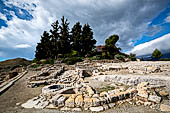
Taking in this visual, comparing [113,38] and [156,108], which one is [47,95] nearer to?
[156,108]

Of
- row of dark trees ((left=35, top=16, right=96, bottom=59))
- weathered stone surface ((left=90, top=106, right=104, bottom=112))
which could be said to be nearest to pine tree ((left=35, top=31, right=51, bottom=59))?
row of dark trees ((left=35, top=16, right=96, bottom=59))

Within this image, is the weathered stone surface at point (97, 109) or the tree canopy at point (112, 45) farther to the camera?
the tree canopy at point (112, 45)

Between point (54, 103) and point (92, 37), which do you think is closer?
point (54, 103)

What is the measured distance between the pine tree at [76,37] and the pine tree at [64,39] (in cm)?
172

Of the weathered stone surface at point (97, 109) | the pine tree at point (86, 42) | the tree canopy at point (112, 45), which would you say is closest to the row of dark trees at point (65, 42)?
the pine tree at point (86, 42)

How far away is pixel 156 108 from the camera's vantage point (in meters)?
2.91

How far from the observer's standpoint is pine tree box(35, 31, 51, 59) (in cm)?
2688

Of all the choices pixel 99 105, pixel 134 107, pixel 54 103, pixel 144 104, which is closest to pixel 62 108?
pixel 54 103

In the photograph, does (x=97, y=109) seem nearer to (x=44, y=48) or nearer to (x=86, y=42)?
(x=86, y=42)

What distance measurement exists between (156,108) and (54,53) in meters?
26.1

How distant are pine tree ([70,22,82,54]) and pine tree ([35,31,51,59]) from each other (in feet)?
26.3

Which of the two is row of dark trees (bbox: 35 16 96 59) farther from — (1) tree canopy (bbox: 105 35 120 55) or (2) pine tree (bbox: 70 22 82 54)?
(1) tree canopy (bbox: 105 35 120 55)

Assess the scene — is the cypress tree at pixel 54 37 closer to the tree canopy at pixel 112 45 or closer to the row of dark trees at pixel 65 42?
the row of dark trees at pixel 65 42

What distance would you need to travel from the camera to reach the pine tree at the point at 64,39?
26062 mm
